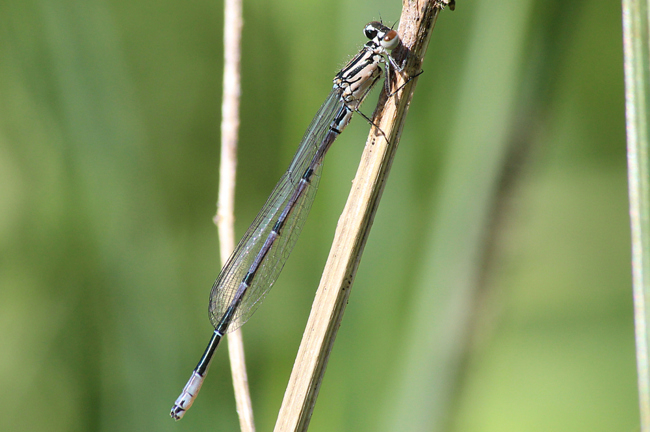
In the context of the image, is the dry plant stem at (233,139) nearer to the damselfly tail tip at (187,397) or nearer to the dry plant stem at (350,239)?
the dry plant stem at (350,239)

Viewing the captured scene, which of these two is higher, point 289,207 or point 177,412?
point 289,207

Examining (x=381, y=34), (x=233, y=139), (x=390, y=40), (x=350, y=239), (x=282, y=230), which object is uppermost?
(x=381, y=34)

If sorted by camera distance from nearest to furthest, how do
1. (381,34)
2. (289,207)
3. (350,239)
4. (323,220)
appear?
(350,239) → (381,34) → (323,220) → (289,207)

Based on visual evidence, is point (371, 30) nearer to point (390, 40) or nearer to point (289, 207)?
point (390, 40)

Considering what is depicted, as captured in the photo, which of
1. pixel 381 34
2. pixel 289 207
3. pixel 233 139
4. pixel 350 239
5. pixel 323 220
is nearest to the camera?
pixel 350 239

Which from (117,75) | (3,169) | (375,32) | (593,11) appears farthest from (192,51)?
(593,11)

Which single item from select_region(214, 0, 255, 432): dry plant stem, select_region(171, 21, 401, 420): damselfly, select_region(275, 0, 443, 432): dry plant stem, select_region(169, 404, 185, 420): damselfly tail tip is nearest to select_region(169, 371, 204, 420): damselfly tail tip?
select_region(169, 404, 185, 420): damselfly tail tip

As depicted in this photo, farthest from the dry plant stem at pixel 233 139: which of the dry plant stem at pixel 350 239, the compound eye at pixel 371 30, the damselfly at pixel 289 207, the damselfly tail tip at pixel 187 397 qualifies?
the compound eye at pixel 371 30

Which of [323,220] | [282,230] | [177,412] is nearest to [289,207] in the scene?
[282,230]
